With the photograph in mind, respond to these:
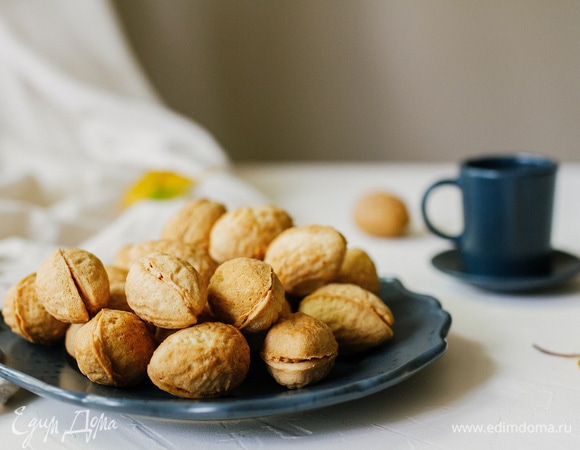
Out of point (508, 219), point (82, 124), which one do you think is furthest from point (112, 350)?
point (82, 124)

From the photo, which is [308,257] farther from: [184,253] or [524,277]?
[524,277]

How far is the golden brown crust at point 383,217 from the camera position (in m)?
0.99

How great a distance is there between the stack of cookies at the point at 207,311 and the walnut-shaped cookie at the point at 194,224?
0.03 metres

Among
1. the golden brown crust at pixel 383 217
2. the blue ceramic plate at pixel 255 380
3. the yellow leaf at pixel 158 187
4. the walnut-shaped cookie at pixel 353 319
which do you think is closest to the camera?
the blue ceramic plate at pixel 255 380

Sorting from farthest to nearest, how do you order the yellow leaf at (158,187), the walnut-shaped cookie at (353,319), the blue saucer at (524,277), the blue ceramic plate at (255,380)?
the yellow leaf at (158,187) < the blue saucer at (524,277) < the walnut-shaped cookie at (353,319) < the blue ceramic plate at (255,380)

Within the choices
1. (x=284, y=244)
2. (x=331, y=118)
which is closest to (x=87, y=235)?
(x=284, y=244)

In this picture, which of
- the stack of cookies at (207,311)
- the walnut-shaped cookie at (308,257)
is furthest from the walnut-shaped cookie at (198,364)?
the walnut-shaped cookie at (308,257)

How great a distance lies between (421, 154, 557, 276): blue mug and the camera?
73cm

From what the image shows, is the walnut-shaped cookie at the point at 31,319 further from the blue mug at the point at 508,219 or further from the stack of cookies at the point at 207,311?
the blue mug at the point at 508,219

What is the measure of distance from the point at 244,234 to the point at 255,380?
0.47 feet

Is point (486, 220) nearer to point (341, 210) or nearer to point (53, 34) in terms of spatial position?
point (341, 210)

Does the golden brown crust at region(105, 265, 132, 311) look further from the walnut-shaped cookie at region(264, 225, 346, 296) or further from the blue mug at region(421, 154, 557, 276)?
the blue mug at region(421, 154, 557, 276)

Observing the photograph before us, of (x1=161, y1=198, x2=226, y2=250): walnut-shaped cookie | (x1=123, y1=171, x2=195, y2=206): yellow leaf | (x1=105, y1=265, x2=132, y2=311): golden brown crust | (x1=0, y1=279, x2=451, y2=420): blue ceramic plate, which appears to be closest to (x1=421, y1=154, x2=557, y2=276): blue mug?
(x1=0, y1=279, x2=451, y2=420): blue ceramic plate

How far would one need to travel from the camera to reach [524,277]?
74 centimetres
